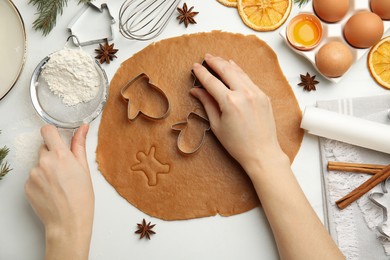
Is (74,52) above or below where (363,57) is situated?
below

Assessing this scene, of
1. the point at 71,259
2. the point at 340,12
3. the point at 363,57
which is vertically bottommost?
the point at 71,259

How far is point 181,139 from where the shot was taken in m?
1.37

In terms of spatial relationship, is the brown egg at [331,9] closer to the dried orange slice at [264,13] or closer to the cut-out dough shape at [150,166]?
the dried orange slice at [264,13]

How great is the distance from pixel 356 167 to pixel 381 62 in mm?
347

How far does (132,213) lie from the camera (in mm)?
1381

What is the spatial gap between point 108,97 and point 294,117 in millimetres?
612

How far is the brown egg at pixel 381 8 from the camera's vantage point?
4.23 ft

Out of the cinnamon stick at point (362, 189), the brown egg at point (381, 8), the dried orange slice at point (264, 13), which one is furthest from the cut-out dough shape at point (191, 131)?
the brown egg at point (381, 8)

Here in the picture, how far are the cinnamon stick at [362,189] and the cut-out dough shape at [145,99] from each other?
24.8 inches

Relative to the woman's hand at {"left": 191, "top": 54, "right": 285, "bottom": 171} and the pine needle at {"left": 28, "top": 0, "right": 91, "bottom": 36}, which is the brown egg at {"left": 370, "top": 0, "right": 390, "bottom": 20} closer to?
the woman's hand at {"left": 191, "top": 54, "right": 285, "bottom": 171}

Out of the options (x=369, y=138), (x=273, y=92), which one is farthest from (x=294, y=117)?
(x=369, y=138)

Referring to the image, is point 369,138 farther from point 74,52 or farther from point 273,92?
point 74,52

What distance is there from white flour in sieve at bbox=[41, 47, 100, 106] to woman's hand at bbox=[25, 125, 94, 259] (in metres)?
0.13

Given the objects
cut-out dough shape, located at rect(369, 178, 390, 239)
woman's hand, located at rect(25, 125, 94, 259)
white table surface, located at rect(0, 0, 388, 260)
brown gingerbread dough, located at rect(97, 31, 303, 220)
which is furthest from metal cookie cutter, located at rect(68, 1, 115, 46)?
cut-out dough shape, located at rect(369, 178, 390, 239)
